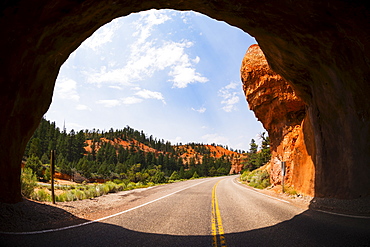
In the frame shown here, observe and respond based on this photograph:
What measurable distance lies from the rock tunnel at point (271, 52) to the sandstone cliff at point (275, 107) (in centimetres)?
702

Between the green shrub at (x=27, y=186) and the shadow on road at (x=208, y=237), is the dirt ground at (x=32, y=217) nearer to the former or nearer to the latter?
the shadow on road at (x=208, y=237)

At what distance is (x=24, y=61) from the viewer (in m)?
6.73

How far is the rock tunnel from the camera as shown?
6.41m

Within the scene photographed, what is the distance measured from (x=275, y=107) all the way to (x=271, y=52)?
11.7m

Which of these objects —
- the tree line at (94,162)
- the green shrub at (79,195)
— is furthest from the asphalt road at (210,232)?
the tree line at (94,162)

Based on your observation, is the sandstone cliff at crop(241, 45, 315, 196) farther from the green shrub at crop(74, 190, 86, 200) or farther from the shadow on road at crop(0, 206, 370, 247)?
the green shrub at crop(74, 190, 86, 200)

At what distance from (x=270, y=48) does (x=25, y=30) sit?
10115mm

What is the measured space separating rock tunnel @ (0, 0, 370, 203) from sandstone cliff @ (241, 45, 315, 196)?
7019mm

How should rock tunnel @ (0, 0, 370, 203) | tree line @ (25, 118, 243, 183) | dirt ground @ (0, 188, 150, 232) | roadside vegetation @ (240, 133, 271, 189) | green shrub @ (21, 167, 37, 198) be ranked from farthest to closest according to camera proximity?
tree line @ (25, 118, 243, 183), roadside vegetation @ (240, 133, 271, 189), green shrub @ (21, 167, 37, 198), rock tunnel @ (0, 0, 370, 203), dirt ground @ (0, 188, 150, 232)

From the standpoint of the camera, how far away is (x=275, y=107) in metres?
22.2

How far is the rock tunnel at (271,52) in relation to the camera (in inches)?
253

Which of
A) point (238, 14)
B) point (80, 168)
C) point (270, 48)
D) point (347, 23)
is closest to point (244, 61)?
point (270, 48)

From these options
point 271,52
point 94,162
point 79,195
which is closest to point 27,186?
point 79,195

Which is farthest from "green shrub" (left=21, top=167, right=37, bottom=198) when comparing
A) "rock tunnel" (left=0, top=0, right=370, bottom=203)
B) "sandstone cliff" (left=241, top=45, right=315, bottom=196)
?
"sandstone cliff" (left=241, top=45, right=315, bottom=196)
